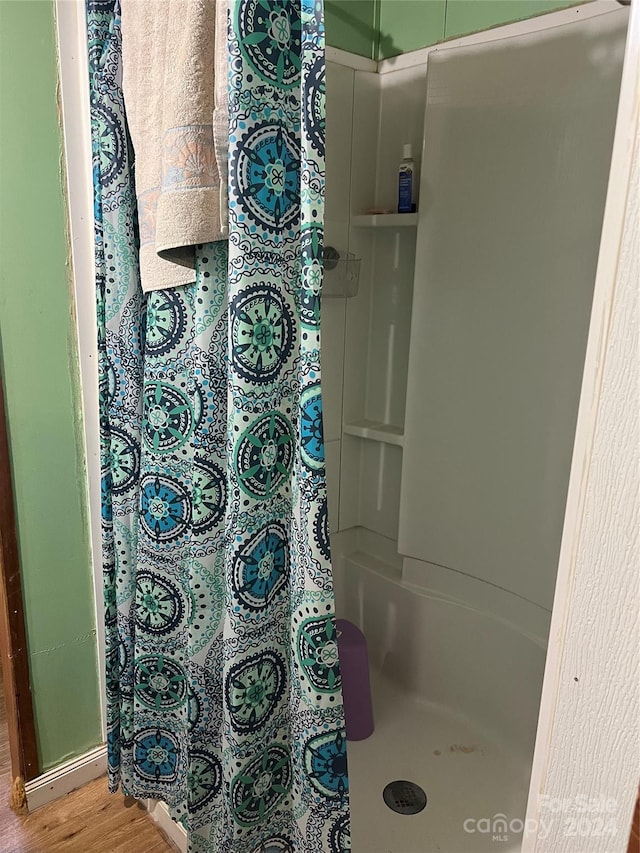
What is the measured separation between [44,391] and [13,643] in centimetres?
62

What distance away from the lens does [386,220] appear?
72.5 inches

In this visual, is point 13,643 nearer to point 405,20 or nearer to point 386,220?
point 386,220

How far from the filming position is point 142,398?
1.31 metres

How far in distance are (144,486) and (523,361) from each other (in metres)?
1.03

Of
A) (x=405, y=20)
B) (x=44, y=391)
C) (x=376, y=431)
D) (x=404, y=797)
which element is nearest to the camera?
(x=44, y=391)

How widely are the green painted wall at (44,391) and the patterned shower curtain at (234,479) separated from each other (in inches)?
7.6

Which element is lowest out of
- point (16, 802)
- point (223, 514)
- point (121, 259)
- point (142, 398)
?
point (16, 802)

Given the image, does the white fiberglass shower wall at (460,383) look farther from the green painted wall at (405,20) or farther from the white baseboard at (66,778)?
the white baseboard at (66,778)

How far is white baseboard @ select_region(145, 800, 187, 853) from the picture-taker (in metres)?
1.49

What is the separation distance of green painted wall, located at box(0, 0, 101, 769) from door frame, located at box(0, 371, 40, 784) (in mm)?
19

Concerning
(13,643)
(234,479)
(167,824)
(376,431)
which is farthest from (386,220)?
(167,824)

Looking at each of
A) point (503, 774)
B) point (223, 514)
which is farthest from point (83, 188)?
point (503, 774)

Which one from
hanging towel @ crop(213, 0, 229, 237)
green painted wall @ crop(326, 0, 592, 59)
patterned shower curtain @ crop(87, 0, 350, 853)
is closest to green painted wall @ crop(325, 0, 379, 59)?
green painted wall @ crop(326, 0, 592, 59)

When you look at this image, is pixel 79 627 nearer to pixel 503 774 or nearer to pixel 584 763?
pixel 503 774
